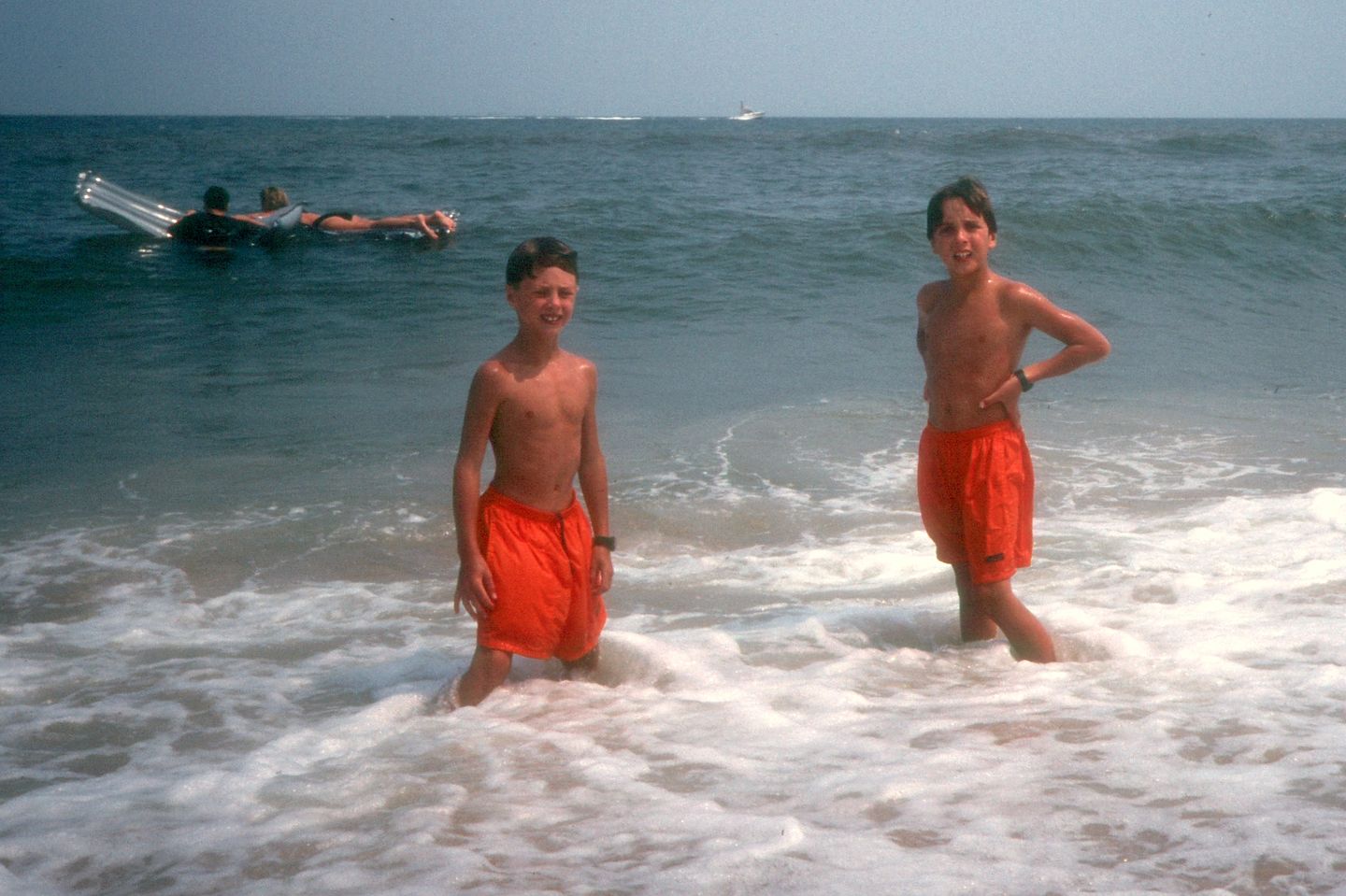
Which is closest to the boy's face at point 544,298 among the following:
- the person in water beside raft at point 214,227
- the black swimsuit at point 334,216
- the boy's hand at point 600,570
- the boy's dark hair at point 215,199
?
the boy's hand at point 600,570

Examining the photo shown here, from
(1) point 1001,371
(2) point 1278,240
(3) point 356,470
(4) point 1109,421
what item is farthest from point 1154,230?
(1) point 1001,371

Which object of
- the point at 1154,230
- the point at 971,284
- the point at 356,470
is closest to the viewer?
the point at 971,284

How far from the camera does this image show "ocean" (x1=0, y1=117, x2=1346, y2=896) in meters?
2.66

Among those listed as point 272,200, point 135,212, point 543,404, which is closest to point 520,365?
point 543,404

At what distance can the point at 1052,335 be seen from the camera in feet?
11.7

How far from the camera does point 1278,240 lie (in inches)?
651

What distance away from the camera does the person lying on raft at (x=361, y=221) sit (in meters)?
15.0

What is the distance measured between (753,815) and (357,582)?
267 centimetres

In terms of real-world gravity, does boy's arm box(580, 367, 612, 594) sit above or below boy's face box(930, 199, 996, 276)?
below

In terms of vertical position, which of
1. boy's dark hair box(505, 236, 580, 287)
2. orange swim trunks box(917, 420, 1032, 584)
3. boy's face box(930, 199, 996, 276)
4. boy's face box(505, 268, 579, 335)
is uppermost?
boy's face box(930, 199, 996, 276)

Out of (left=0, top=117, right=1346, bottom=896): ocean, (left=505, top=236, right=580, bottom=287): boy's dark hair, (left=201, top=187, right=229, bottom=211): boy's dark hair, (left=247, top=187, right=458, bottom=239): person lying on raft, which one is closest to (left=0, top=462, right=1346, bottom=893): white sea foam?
(left=0, top=117, right=1346, bottom=896): ocean

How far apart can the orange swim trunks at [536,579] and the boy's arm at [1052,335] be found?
1287 mm

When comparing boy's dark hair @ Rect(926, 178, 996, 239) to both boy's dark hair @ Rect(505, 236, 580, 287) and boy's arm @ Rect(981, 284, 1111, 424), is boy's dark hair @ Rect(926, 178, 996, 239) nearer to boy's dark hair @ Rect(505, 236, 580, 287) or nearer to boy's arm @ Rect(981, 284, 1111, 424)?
boy's arm @ Rect(981, 284, 1111, 424)

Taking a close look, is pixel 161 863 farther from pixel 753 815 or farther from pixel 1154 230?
pixel 1154 230
